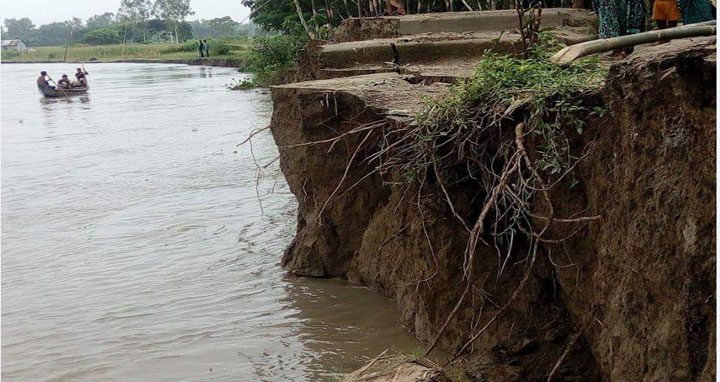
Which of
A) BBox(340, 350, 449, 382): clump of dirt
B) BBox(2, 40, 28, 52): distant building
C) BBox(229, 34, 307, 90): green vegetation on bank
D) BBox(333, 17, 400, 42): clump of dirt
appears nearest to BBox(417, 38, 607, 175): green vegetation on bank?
BBox(340, 350, 449, 382): clump of dirt

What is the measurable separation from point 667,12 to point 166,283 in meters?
4.18

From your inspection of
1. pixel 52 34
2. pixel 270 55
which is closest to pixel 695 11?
pixel 270 55

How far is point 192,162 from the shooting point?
14.1 metres

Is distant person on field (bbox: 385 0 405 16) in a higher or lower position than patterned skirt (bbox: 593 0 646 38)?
higher

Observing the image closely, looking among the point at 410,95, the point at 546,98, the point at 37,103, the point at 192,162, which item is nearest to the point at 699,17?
the point at 410,95

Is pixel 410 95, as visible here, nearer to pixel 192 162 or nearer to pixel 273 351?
pixel 273 351

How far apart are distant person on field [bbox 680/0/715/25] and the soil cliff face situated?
1.67 metres

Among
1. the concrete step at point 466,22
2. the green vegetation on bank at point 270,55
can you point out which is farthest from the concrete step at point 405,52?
the green vegetation on bank at point 270,55

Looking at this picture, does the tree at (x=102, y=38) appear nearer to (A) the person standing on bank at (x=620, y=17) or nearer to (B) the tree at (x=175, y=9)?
(B) the tree at (x=175, y=9)

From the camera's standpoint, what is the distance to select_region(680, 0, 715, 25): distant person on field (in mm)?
6043

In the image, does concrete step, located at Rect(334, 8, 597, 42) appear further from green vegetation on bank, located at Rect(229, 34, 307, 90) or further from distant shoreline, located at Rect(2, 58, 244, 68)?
distant shoreline, located at Rect(2, 58, 244, 68)

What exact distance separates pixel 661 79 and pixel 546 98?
0.82m

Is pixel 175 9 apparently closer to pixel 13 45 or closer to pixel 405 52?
pixel 13 45

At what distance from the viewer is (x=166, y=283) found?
24.4 feet
